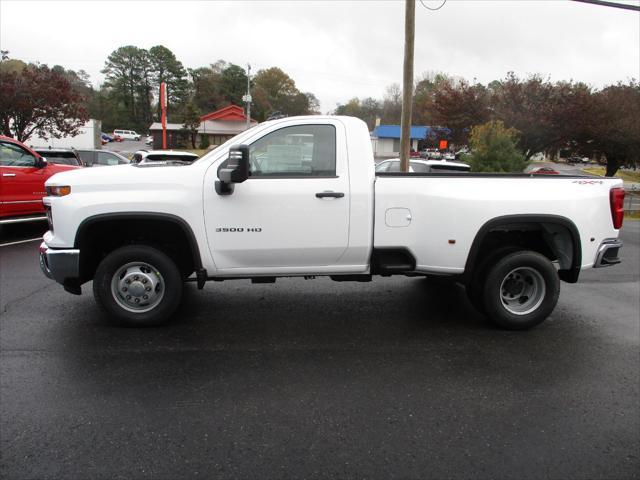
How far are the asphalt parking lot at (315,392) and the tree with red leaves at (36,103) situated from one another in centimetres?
2046

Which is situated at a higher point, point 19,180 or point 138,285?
point 19,180

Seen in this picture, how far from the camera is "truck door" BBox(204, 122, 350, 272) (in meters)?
4.57

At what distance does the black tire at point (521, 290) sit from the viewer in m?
4.91

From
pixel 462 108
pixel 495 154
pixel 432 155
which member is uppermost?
pixel 462 108

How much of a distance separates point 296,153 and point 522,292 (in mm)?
2742

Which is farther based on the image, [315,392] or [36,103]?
[36,103]

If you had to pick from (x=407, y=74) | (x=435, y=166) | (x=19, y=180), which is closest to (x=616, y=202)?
(x=435, y=166)

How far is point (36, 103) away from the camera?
74.8 ft

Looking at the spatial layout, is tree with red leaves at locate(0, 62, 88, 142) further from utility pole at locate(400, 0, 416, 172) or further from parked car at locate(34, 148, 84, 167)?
utility pole at locate(400, 0, 416, 172)

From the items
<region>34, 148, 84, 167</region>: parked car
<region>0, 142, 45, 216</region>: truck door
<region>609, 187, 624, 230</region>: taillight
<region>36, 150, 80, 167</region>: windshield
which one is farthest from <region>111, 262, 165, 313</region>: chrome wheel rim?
<region>36, 150, 80, 167</region>: windshield

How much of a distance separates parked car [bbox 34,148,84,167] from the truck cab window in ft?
33.9

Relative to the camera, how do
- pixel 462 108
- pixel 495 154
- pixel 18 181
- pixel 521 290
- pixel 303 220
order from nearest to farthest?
1. pixel 303 220
2. pixel 521 290
3. pixel 18 181
4. pixel 495 154
5. pixel 462 108

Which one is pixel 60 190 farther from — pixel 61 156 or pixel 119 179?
pixel 61 156

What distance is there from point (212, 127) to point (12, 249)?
65.4 meters
